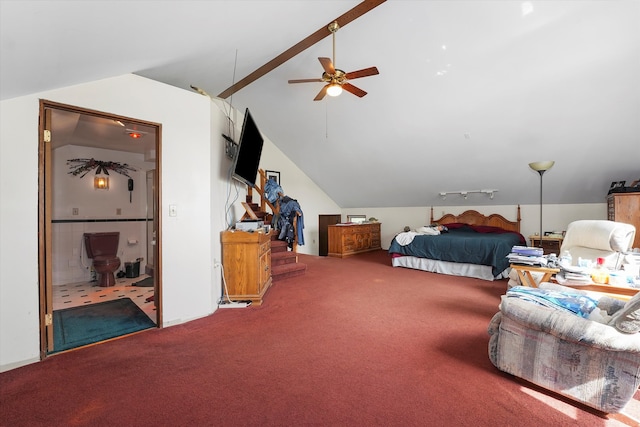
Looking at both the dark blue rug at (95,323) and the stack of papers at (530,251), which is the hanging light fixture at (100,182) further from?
the stack of papers at (530,251)

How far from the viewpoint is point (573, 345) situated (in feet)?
4.91

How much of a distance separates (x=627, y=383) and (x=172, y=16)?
3.41 metres

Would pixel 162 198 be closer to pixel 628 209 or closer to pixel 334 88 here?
pixel 334 88

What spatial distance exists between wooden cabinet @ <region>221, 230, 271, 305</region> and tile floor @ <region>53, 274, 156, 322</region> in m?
0.88

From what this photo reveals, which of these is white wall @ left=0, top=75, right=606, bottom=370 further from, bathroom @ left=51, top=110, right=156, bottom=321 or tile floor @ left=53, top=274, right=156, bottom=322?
bathroom @ left=51, top=110, right=156, bottom=321

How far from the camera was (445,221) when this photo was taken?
6332 mm

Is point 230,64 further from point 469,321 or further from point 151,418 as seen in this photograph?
point 469,321

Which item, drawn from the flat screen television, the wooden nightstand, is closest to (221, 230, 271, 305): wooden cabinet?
the flat screen television

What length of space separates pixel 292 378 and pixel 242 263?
179cm

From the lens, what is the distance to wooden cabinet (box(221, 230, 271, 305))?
3277mm

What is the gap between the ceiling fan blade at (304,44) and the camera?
2812 mm

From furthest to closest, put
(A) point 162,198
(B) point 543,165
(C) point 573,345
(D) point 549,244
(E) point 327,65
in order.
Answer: (D) point 549,244
(B) point 543,165
(E) point 327,65
(A) point 162,198
(C) point 573,345

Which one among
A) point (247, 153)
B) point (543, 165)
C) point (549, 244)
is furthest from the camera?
point (549, 244)

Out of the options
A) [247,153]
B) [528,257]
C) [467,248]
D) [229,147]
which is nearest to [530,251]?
[528,257]
